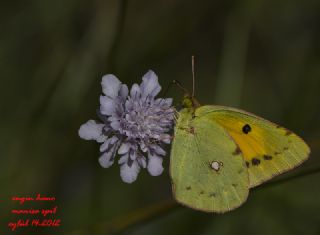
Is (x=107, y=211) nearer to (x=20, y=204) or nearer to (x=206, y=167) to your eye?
(x=20, y=204)

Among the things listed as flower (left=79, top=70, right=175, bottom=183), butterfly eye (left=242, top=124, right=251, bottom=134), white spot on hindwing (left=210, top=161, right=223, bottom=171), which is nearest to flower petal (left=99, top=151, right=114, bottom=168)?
flower (left=79, top=70, right=175, bottom=183)

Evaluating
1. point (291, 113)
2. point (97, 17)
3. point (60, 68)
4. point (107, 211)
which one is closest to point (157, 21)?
point (97, 17)

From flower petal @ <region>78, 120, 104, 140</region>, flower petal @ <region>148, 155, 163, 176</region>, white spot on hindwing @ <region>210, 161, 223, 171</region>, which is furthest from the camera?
white spot on hindwing @ <region>210, 161, 223, 171</region>

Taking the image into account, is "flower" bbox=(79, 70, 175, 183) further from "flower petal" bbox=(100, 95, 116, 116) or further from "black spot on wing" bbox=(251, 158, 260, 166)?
"black spot on wing" bbox=(251, 158, 260, 166)

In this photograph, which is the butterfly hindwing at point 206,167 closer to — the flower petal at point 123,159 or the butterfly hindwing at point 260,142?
the butterfly hindwing at point 260,142

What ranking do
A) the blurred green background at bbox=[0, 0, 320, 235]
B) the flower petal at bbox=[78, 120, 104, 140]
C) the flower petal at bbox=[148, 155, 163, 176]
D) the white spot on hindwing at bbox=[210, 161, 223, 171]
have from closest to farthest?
the flower petal at bbox=[78, 120, 104, 140], the flower petal at bbox=[148, 155, 163, 176], the white spot on hindwing at bbox=[210, 161, 223, 171], the blurred green background at bbox=[0, 0, 320, 235]

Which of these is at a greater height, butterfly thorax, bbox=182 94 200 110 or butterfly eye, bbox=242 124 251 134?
butterfly thorax, bbox=182 94 200 110

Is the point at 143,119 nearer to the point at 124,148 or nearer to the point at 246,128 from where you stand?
the point at 124,148
